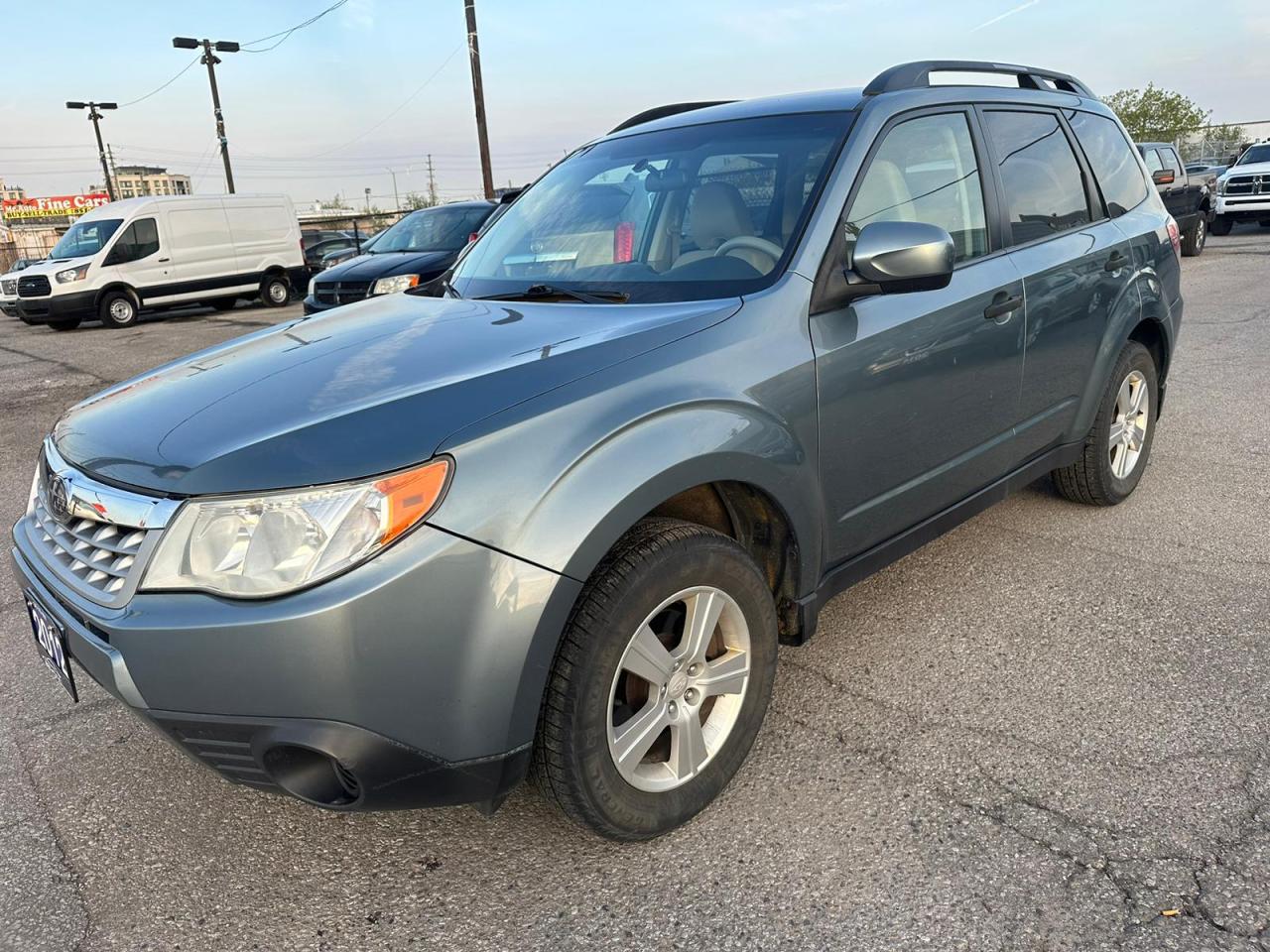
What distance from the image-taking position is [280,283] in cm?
1772

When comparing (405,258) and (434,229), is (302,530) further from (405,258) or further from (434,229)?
(434,229)

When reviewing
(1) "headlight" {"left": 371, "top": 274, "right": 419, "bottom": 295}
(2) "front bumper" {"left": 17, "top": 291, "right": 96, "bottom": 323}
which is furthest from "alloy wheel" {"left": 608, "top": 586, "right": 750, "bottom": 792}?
(2) "front bumper" {"left": 17, "top": 291, "right": 96, "bottom": 323}

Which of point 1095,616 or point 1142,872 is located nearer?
point 1142,872

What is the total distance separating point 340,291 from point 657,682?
8838 mm

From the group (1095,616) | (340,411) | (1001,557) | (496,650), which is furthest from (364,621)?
(1001,557)

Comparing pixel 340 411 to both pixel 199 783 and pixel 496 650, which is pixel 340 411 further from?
pixel 199 783

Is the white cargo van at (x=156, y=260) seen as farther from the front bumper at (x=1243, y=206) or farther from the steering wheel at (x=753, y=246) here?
the front bumper at (x=1243, y=206)

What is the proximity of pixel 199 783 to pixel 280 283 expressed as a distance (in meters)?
16.6

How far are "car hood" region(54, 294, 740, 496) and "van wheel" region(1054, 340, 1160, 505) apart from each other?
2.33 metres

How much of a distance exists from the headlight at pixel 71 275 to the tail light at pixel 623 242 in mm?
15121

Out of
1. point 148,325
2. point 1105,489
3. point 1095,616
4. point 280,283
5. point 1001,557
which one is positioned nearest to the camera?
point 1095,616

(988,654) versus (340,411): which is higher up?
(340,411)

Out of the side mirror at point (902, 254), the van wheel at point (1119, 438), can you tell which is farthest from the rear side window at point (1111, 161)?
the side mirror at point (902, 254)

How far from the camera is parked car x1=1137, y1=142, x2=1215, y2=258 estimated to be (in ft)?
46.7
